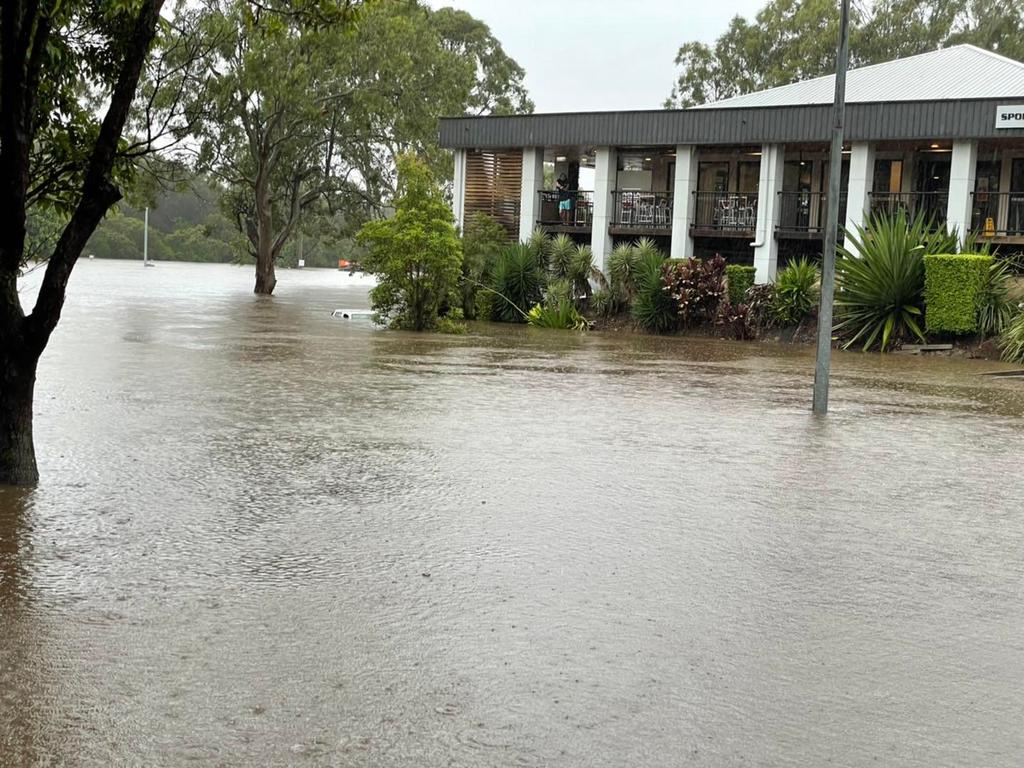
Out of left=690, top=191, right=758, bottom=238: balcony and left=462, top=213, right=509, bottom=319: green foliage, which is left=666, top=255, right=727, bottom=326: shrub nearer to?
left=690, top=191, right=758, bottom=238: balcony

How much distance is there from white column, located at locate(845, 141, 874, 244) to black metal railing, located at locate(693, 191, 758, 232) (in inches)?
101

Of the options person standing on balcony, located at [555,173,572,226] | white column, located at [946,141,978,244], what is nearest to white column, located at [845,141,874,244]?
white column, located at [946,141,978,244]

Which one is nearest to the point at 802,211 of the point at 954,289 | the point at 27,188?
the point at 954,289

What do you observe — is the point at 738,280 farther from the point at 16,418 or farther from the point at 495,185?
the point at 16,418

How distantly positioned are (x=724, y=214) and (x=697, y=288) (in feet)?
15.2

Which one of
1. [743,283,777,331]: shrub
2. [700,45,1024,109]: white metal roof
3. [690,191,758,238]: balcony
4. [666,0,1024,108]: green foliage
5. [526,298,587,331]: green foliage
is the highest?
[666,0,1024,108]: green foliage

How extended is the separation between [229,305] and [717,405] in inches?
912

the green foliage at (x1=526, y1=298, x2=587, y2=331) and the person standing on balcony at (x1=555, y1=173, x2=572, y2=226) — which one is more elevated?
the person standing on balcony at (x1=555, y1=173, x2=572, y2=226)

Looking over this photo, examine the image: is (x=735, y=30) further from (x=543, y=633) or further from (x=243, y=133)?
(x=543, y=633)

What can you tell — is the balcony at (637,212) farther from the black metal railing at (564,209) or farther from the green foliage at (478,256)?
the green foliage at (478,256)

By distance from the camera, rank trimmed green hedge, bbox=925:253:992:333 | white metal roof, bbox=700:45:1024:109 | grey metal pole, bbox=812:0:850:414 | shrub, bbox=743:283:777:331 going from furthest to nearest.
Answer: white metal roof, bbox=700:45:1024:109, shrub, bbox=743:283:777:331, trimmed green hedge, bbox=925:253:992:333, grey metal pole, bbox=812:0:850:414

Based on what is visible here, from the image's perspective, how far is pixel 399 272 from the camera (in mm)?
25453

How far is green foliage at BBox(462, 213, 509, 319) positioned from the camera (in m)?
31.6

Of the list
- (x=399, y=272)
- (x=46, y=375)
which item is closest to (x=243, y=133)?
(x=399, y=272)
